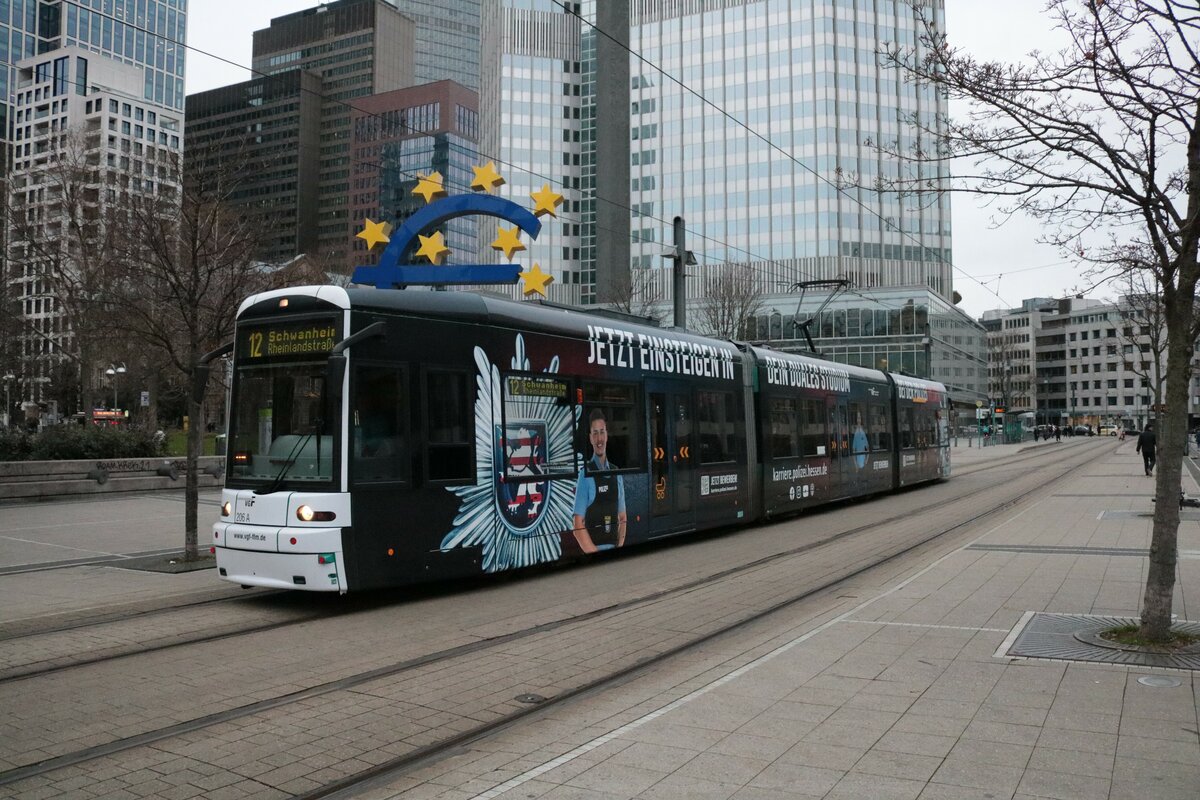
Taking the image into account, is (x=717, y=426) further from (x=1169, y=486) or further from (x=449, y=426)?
(x=1169, y=486)

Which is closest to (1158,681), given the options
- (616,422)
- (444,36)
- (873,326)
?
(616,422)

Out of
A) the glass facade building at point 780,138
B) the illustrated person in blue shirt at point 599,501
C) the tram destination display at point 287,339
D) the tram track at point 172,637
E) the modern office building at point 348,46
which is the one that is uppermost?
the modern office building at point 348,46

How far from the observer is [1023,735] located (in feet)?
17.8

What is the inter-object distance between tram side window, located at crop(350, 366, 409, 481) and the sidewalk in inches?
153

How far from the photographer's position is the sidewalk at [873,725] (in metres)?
4.71

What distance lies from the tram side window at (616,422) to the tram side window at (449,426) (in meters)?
2.36

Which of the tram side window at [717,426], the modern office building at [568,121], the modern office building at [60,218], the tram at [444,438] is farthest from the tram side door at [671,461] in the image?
the modern office building at [568,121]

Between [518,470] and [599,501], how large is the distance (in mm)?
1922

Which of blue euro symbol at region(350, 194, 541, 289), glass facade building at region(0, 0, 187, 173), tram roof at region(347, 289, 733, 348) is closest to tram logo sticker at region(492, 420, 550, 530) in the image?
tram roof at region(347, 289, 733, 348)

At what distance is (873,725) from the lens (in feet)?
18.6

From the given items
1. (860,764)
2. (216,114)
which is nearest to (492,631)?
(860,764)

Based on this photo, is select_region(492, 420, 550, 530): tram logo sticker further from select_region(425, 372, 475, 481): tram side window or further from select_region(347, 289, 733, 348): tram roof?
select_region(347, 289, 733, 348): tram roof

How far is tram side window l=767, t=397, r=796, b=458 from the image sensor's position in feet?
60.4

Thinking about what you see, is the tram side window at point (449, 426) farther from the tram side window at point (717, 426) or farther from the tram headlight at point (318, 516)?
the tram side window at point (717, 426)
